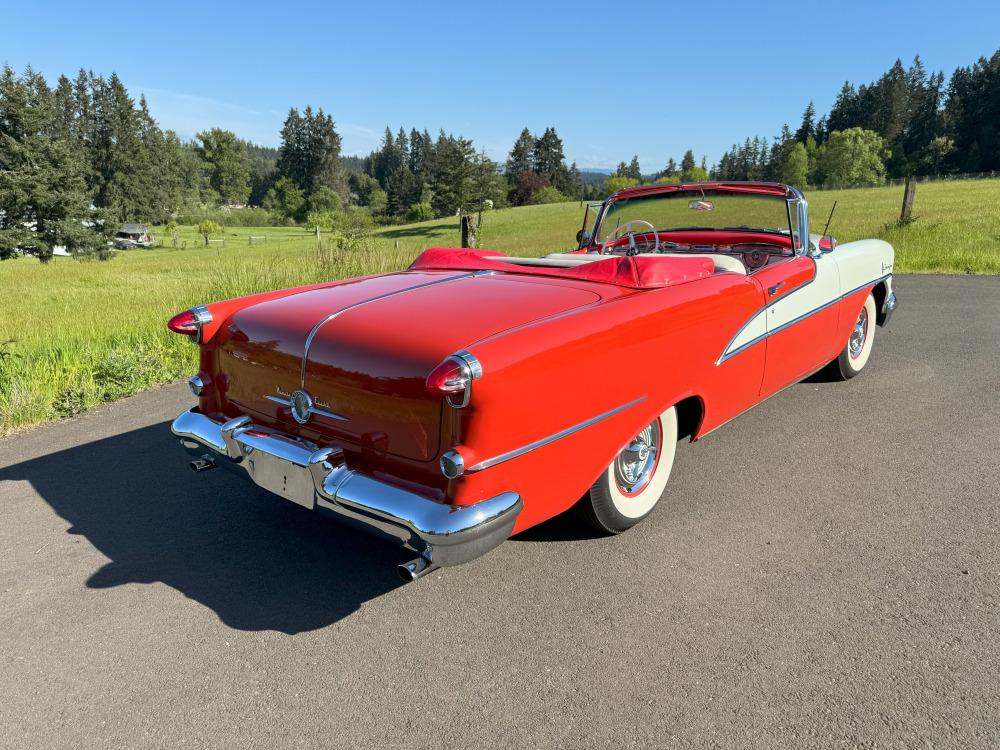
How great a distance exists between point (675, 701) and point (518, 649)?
1.68 ft

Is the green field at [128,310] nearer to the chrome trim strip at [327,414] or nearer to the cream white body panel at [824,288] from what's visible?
the chrome trim strip at [327,414]

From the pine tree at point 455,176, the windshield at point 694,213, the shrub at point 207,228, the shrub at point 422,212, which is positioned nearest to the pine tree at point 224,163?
the shrub at point 422,212

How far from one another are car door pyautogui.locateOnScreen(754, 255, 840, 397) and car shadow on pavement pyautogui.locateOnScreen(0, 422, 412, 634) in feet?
7.11

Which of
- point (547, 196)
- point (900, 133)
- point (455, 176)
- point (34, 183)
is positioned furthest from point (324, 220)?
point (900, 133)

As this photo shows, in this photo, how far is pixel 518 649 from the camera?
84.1 inches

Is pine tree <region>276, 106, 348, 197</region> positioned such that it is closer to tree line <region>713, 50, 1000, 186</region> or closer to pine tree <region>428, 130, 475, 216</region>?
pine tree <region>428, 130, 475, 216</region>

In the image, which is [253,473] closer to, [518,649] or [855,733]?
[518,649]

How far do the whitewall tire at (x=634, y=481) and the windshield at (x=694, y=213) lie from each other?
175 centimetres

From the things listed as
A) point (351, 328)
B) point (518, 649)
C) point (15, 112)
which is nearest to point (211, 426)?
point (351, 328)

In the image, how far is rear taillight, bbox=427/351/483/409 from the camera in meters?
1.94

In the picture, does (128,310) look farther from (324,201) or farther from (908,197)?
(324,201)

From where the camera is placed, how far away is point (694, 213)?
14.1 feet

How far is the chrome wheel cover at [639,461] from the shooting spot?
277cm

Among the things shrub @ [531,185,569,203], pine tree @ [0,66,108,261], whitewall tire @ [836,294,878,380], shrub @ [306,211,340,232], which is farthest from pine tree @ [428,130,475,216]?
whitewall tire @ [836,294,878,380]
